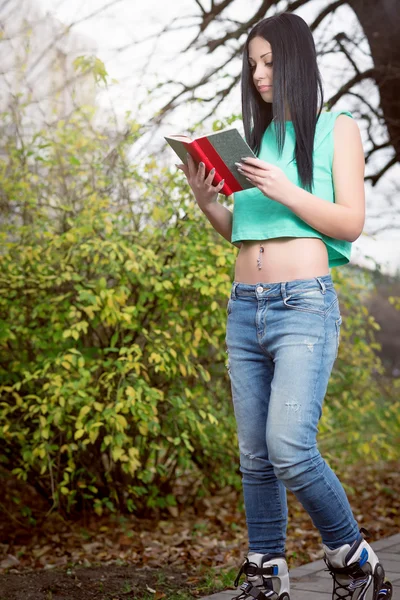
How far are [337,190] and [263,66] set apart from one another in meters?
0.44

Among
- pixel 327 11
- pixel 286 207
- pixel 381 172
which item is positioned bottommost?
pixel 286 207

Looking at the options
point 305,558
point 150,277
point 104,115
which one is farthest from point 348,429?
point 104,115

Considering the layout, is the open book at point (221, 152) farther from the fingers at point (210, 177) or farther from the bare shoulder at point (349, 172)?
the bare shoulder at point (349, 172)

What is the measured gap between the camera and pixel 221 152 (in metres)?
2.19

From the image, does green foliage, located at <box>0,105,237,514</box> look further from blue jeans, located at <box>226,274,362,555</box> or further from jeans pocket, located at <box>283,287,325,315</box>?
jeans pocket, located at <box>283,287,325,315</box>

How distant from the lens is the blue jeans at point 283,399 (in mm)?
2146

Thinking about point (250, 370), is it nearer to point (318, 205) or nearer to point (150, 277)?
point (318, 205)

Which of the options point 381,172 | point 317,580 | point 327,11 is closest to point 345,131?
point 317,580

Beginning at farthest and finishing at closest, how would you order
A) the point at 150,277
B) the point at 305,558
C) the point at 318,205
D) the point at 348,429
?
the point at 348,429
the point at 150,277
the point at 305,558
the point at 318,205

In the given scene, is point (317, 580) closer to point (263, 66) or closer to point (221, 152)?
point (221, 152)

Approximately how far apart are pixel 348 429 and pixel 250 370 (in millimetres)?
3045

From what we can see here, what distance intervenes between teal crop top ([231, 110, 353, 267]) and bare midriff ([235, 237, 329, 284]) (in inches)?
1.1

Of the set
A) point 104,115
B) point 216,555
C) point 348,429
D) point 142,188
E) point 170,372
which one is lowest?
point 216,555

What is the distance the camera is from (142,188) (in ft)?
14.3
